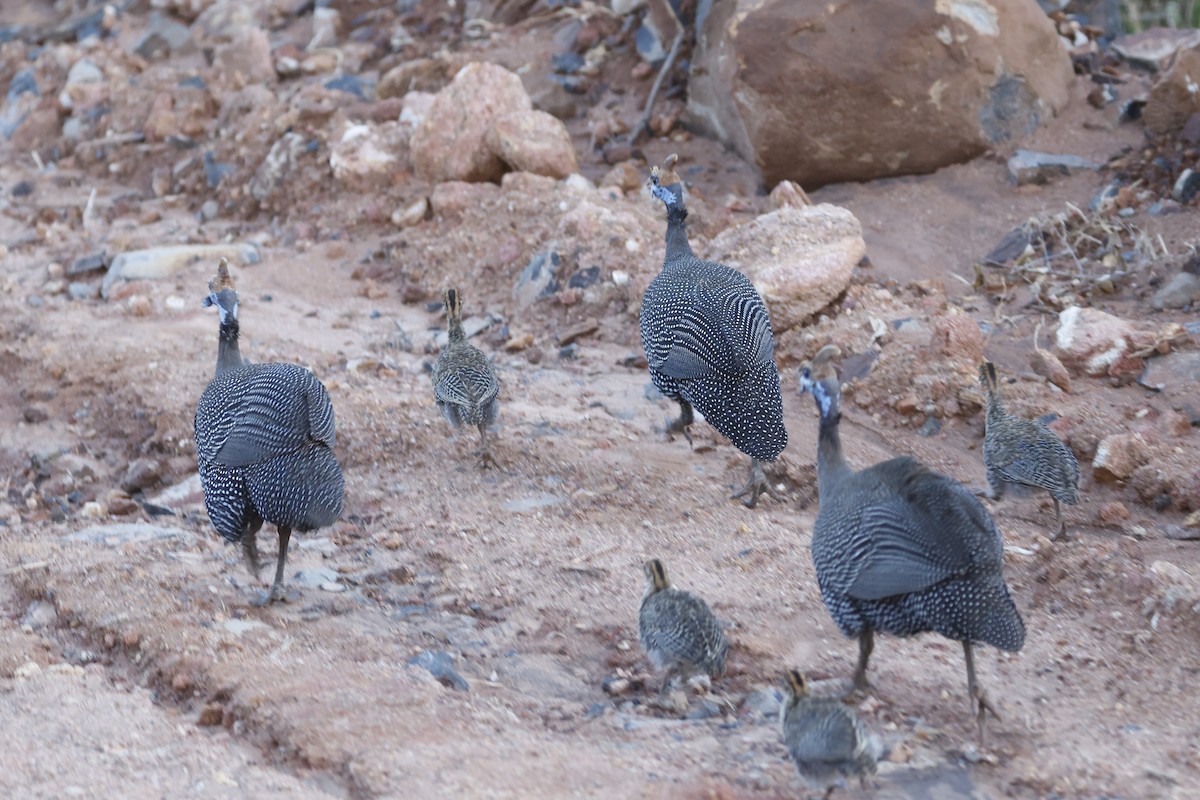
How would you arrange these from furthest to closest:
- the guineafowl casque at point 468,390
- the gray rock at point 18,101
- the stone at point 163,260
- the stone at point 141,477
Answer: the gray rock at point 18,101, the stone at point 163,260, the stone at point 141,477, the guineafowl casque at point 468,390

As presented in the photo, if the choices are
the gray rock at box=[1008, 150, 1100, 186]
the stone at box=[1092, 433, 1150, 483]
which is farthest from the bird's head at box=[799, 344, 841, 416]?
the gray rock at box=[1008, 150, 1100, 186]

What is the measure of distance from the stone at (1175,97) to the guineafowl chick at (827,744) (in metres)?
7.21

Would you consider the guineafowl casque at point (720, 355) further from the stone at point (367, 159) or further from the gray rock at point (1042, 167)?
the stone at point (367, 159)

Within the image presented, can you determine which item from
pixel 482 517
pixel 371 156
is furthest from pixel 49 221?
pixel 482 517

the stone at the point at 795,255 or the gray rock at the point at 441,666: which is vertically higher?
the gray rock at the point at 441,666

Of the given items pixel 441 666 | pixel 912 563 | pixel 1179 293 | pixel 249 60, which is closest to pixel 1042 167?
pixel 1179 293

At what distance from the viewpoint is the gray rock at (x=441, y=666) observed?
179 inches

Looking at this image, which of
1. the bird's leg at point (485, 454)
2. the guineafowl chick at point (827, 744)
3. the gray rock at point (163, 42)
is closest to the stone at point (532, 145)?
the bird's leg at point (485, 454)

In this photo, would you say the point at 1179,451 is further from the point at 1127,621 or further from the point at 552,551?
the point at 552,551

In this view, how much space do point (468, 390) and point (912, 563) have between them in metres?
3.00

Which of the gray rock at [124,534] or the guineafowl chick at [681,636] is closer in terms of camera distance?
the guineafowl chick at [681,636]

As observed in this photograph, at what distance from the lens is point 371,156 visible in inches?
428

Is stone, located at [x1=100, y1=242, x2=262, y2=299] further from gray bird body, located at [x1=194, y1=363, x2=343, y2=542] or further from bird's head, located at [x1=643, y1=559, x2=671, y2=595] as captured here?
bird's head, located at [x1=643, y1=559, x2=671, y2=595]

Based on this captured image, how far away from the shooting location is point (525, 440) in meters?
6.92
